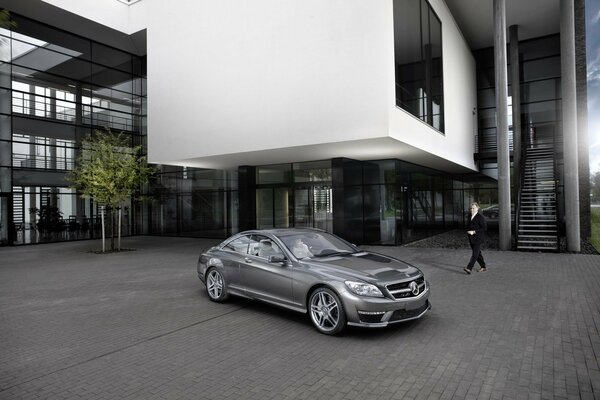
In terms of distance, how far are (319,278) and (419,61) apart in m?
13.5

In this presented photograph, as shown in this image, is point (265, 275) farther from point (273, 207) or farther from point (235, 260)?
point (273, 207)

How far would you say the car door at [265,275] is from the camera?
642 centimetres

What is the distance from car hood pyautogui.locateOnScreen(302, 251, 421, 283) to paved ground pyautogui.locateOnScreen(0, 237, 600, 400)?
33.1 inches

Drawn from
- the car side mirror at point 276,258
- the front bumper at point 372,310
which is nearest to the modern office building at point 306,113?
the car side mirror at point 276,258

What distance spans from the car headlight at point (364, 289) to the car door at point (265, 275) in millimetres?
1133

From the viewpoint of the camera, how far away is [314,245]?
23.4ft

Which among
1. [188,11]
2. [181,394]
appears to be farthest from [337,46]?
[181,394]

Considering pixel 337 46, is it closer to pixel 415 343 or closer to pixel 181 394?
pixel 415 343

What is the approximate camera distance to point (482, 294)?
8.23m

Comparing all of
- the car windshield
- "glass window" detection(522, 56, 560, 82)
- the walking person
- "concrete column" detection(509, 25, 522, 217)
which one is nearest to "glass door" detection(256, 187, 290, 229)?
the walking person

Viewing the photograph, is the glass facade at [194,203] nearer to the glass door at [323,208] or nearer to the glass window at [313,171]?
the glass window at [313,171]

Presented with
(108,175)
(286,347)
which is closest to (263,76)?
(108,175)

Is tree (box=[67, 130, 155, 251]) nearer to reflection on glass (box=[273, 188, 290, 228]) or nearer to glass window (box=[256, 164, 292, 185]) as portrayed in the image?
glass window (box=[256, 164, 292, 185])

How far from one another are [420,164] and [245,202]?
9054mm
